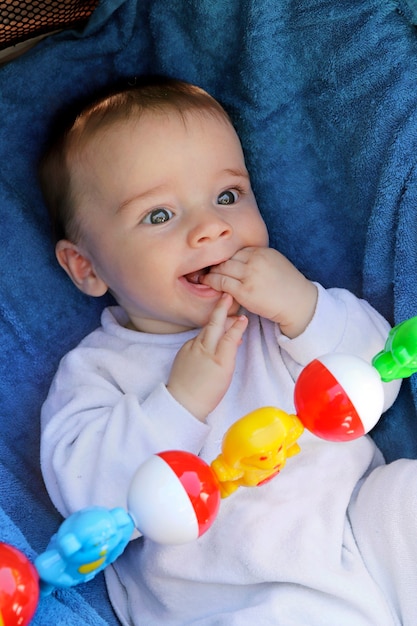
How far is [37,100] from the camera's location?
1.46 metres

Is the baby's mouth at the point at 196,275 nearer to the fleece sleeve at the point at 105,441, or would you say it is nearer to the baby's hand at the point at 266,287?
the baby's hand at the point at 266,287

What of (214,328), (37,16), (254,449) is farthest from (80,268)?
(254,449)

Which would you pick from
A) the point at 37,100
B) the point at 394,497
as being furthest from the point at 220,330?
the point at 37,100

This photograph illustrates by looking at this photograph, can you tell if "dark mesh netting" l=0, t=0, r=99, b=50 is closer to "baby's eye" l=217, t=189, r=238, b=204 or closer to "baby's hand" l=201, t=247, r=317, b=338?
"baby's eye" l=217, t=189, r=238, b=204

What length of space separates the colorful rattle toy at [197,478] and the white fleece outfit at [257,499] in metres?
0.27

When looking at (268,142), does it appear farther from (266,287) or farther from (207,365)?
(207,365)

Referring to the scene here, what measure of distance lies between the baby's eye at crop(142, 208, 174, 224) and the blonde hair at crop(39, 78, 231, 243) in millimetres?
152

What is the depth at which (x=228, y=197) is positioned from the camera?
1.33 m

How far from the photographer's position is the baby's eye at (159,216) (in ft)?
4.13

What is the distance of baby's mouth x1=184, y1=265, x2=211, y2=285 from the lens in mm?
1272

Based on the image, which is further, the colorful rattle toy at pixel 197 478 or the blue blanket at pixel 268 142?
the blue blanket at pixel 268 142

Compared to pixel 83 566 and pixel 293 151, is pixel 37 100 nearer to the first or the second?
pixel 293 151

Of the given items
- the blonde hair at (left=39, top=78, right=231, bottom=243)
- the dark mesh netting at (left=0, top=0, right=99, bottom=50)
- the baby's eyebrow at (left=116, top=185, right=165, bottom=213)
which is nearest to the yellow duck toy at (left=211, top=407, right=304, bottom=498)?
the baby's eyebrow at (left=116, top=185, right=165, bottom=213)

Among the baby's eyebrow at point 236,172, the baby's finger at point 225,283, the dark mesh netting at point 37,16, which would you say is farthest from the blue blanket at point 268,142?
the baby's finger at point 225,283
